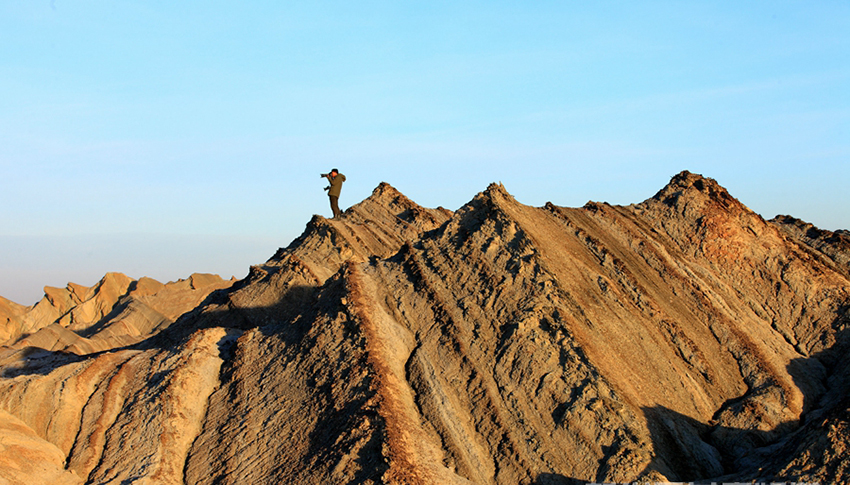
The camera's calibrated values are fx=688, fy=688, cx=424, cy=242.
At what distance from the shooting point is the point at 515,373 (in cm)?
982

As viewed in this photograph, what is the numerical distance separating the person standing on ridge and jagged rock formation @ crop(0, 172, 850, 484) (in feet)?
19.5

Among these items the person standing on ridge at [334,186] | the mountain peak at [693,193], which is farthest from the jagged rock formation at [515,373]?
the person standing on ridge at [334,186]

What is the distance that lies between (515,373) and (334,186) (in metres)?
10.4

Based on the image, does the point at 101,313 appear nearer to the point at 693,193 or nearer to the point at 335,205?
the point at 335,205

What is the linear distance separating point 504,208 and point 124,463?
290 inches

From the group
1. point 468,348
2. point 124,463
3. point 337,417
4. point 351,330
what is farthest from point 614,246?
point 124,463

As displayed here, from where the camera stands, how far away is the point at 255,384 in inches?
439

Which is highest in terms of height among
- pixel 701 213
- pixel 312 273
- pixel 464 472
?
pixel 701 213

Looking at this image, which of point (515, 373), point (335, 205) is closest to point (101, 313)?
point (335, 205)

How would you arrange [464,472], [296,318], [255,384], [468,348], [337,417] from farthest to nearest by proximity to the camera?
[296,318], [255,384], [468,348], [337,417], [464,472]

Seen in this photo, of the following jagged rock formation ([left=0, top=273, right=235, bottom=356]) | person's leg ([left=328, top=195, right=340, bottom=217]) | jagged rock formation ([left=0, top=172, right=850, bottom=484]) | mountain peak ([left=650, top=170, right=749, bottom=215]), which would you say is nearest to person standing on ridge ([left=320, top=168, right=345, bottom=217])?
person's leg ([left=328, top=195, right=340, bottom=217])

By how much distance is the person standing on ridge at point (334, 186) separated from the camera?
18.6 m

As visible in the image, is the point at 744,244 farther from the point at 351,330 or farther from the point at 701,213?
the point at 351,330

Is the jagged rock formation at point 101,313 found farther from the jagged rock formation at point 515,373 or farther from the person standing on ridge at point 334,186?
the jagged rock formation at point 515,373
